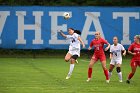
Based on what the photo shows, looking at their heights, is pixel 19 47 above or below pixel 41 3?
below

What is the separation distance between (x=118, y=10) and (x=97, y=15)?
1.78 m

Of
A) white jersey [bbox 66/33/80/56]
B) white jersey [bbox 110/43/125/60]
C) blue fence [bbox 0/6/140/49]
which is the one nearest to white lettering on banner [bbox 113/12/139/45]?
blue fence [bbox 0/6/140/49]

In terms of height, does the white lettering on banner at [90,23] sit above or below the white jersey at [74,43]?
below

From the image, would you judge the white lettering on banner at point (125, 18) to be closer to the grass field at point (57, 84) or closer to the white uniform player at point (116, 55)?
the grass field at point (57, 84)

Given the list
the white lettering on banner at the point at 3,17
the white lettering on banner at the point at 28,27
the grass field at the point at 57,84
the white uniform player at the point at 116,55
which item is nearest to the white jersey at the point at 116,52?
the white uniform player at the point at 116,55

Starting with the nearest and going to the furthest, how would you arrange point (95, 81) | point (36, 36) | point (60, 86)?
point (60, 86), point (95, 81), point (36, 36)

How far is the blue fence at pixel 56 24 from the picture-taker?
1599 inches

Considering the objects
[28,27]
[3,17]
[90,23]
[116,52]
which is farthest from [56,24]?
→ [116,52]

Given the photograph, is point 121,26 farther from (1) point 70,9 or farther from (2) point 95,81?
(2) point 95,81

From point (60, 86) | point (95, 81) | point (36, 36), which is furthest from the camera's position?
point (36, 36)

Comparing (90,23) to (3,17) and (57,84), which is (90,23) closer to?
(3,17)

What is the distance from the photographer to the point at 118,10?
135 ft

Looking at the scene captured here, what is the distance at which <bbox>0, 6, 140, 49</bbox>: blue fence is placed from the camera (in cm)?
4062

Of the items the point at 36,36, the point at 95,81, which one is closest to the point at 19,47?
the point at 36,36
